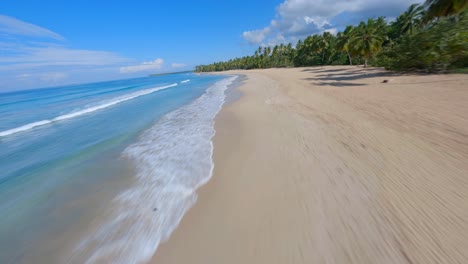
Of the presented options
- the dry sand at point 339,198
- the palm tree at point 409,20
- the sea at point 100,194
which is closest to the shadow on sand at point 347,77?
the dry sand at point 339,198

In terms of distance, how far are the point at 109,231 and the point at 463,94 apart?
1352cm

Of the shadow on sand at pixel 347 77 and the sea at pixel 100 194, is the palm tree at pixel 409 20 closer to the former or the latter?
the shadow on sand at pixel 347 77

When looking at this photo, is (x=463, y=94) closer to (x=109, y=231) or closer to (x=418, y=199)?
(x=418, y=199)

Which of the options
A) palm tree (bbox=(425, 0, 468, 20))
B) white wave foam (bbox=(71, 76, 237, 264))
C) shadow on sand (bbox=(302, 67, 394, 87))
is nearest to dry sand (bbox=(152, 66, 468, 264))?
white wave foam (bbox=(71, 76, 237, 264))

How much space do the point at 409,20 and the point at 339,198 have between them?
52.0 meters

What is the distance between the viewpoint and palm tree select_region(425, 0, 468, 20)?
15155 millimetres

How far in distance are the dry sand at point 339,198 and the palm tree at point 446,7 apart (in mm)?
17047

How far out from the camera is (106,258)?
9.31 ft

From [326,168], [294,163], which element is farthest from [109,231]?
[326,168]

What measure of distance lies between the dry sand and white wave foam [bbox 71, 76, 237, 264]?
1.14 feet

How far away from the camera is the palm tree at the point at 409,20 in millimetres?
34344

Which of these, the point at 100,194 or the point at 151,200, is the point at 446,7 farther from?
the point at 100,194

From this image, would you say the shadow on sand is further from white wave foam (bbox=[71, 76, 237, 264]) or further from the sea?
white wave foam (bbox=[71, 76, 237, 264])

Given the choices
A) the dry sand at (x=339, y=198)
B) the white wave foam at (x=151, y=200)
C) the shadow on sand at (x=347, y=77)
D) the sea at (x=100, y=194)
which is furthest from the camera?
the shadow on sand at (x=347, y=77)
